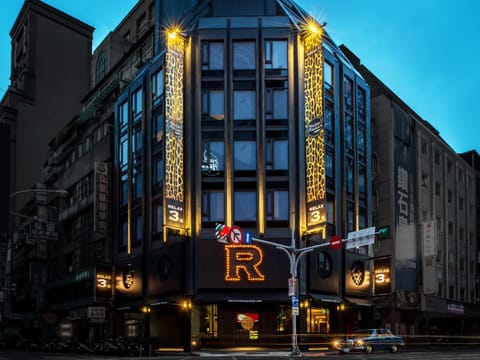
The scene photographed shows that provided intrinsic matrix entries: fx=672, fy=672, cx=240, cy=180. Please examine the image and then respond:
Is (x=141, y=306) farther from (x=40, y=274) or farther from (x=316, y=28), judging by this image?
(x=40, y=274)

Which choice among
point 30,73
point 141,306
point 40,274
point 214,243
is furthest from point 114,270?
point 30,73

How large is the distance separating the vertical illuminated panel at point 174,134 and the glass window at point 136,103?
23.0 feet

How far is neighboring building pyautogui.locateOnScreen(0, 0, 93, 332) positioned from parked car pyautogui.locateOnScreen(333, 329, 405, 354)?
6849 cm

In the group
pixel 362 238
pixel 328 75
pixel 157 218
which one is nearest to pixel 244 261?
pixel 157 218

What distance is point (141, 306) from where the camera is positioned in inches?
1996

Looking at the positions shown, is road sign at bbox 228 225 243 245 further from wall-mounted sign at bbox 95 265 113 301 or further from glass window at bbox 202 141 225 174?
wall-mounted sign at bbox 95 265 113 301

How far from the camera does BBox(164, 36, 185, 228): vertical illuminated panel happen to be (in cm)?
4575

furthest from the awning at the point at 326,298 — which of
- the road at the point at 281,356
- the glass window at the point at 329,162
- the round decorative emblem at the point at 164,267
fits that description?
the round decorative emblem at the point at 164,267

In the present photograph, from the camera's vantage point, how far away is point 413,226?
59.9 meters

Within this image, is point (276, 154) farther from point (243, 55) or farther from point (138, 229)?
point (138, 229)

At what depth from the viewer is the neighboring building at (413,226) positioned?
5691cm

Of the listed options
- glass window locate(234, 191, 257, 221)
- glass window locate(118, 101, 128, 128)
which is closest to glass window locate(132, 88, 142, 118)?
glass window locate(118, 101, 128, 128)

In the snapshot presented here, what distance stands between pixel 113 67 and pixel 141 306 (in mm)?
29605

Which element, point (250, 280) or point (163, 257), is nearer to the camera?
point (250, 280)
